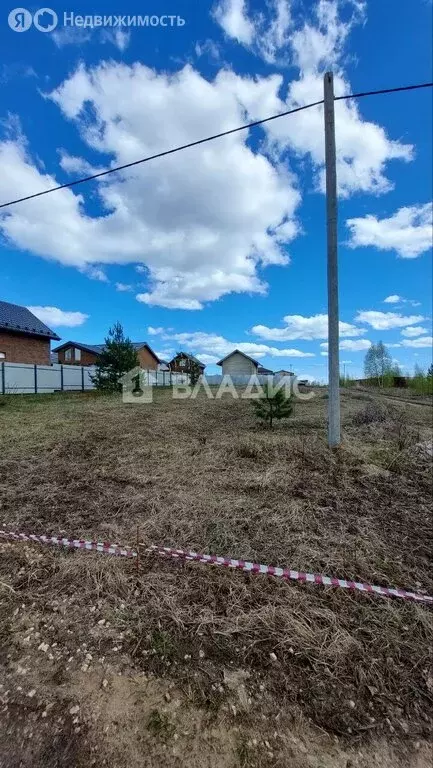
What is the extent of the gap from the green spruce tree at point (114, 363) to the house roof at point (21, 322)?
6475 mm

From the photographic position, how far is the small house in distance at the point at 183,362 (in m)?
29.6

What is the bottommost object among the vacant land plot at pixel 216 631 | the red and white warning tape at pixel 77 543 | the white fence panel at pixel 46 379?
the vacant land plot at pixel 216 631

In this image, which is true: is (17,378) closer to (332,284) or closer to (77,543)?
(332,284)

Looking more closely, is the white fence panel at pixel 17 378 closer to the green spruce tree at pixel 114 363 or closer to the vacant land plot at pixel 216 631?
the green spruce tree at pixel 114 363

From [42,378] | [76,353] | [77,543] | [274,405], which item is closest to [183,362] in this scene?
[76,353]

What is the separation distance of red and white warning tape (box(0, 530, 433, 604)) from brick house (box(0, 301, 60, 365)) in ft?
58.5

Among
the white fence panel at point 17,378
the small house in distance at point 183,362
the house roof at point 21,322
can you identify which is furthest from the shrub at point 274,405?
the small house in distance at point 183,362

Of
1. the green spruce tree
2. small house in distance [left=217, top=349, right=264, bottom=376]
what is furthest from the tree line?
the green spruce tree

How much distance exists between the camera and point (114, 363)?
15.8m

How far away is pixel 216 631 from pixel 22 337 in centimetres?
2142

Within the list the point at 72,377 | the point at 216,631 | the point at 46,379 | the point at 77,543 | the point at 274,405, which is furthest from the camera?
the point at 72,377

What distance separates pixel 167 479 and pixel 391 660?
299cm

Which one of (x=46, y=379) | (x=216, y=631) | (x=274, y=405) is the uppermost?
(x=46, y=379)

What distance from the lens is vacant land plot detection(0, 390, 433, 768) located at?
1393mm
